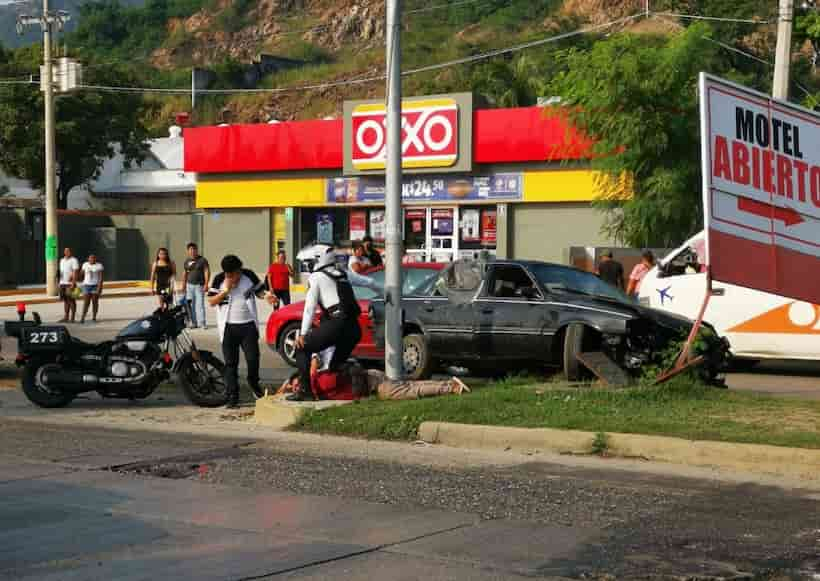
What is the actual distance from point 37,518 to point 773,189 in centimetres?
701

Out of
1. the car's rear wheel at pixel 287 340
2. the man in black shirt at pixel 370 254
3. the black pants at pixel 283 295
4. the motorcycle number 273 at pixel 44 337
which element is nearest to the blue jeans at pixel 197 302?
the black pants at pixel 283 295

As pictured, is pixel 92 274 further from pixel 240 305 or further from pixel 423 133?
pixel 240 305

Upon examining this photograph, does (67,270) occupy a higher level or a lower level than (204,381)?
higher

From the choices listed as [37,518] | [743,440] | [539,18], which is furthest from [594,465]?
[539,18]

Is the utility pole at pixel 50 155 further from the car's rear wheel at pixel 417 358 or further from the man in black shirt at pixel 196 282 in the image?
the car's rear wheel at pixel 417 358

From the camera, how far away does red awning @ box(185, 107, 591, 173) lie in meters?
34.1

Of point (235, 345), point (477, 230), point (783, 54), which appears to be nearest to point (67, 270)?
point (477, 230)

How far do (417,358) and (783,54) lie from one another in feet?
33.0

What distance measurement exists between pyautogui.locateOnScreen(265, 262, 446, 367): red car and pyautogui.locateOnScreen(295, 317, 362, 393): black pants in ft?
9.87

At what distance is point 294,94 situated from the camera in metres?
102

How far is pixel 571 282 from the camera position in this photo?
15.5 m

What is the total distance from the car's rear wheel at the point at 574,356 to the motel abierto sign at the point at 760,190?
2936 millimetres

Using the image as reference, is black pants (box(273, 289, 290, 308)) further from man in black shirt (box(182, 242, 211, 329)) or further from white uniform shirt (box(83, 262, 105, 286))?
white uniform shirt (box(83, 262, 105, 286))

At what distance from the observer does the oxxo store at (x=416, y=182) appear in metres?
34.8
